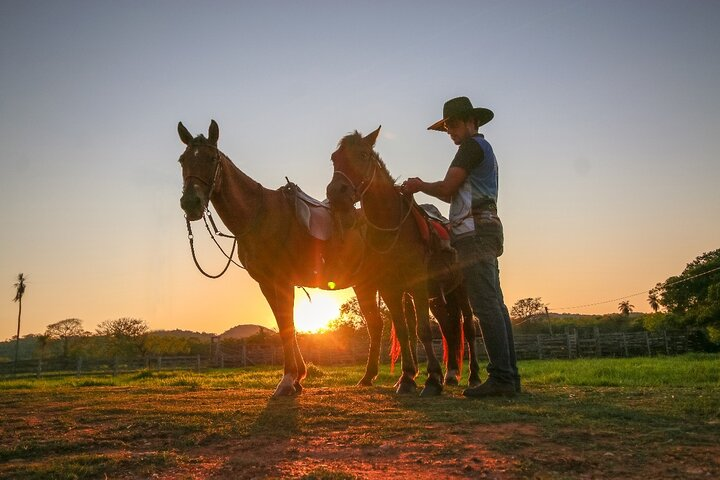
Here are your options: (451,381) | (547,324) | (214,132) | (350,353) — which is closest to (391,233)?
(214,132)

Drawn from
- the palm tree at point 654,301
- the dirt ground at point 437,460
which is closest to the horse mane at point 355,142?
the dirt ground at point 437,460

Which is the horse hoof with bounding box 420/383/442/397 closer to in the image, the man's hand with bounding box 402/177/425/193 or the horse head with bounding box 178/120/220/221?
the man's hand with bounding box 402/177/425/193

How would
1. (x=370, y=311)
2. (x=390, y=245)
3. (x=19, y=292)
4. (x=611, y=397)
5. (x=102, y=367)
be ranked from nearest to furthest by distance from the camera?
1. (x=611, y=397)
2. (x=390, y=245)
3. (x=370, y=311)
4. (x=102, y=367)
5. (x=19, y=292)

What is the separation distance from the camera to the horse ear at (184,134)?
5.84 metres

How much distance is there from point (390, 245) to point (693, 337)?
1898 inches

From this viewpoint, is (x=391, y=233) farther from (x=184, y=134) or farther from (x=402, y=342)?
(x=184, y=134)

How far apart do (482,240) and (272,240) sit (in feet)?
8.36

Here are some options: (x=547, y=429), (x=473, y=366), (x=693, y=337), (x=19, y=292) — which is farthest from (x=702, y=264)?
(x=19, y=292)

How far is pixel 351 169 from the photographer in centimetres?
550

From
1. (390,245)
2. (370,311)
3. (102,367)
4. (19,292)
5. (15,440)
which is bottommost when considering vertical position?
(102,367)

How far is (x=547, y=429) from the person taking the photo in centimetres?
279

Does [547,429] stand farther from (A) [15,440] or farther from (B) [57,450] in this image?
(A) [15,440]

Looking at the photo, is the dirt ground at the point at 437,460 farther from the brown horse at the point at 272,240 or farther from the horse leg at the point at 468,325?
the horse leg at the point at 468,325

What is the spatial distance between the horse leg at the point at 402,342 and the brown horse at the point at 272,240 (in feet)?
2.90
